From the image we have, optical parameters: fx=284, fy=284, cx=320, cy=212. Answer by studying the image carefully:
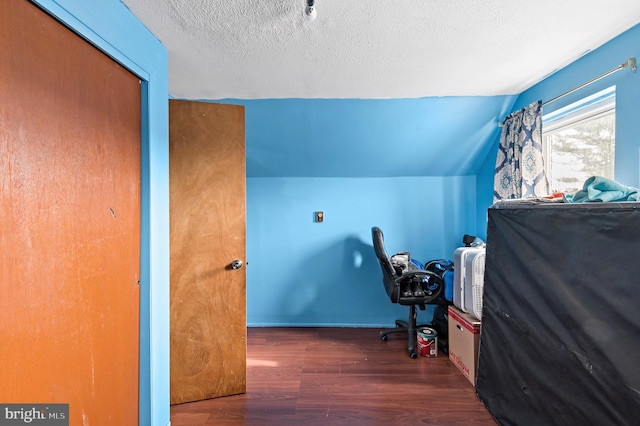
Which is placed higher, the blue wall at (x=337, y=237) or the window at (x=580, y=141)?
the window at (x=580, y=141)

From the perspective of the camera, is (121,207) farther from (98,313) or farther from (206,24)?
(206,24)

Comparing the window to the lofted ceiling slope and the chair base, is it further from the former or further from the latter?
the chair base

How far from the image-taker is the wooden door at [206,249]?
1925 millimetres

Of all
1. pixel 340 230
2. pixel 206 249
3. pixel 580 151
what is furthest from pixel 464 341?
pixel 206 249

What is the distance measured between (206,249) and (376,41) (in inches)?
65.9

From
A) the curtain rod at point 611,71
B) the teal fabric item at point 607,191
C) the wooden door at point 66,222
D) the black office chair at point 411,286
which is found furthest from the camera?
the black office chair at point 411,286

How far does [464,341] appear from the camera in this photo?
7.13 ft

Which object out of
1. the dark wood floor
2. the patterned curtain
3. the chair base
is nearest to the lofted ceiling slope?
the patterned curtain

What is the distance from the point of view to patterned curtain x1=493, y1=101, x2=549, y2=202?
2.09m

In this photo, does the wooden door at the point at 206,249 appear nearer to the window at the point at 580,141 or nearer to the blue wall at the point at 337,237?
the blue wall at the point at 337,237

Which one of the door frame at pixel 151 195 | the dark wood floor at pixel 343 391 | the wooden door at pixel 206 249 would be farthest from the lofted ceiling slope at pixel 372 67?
the dark wood floor at pixel 343 391

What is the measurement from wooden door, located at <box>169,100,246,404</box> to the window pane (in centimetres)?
245

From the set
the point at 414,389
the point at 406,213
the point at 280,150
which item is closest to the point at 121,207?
the point at 280,150

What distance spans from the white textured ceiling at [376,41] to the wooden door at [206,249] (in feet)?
1.23
